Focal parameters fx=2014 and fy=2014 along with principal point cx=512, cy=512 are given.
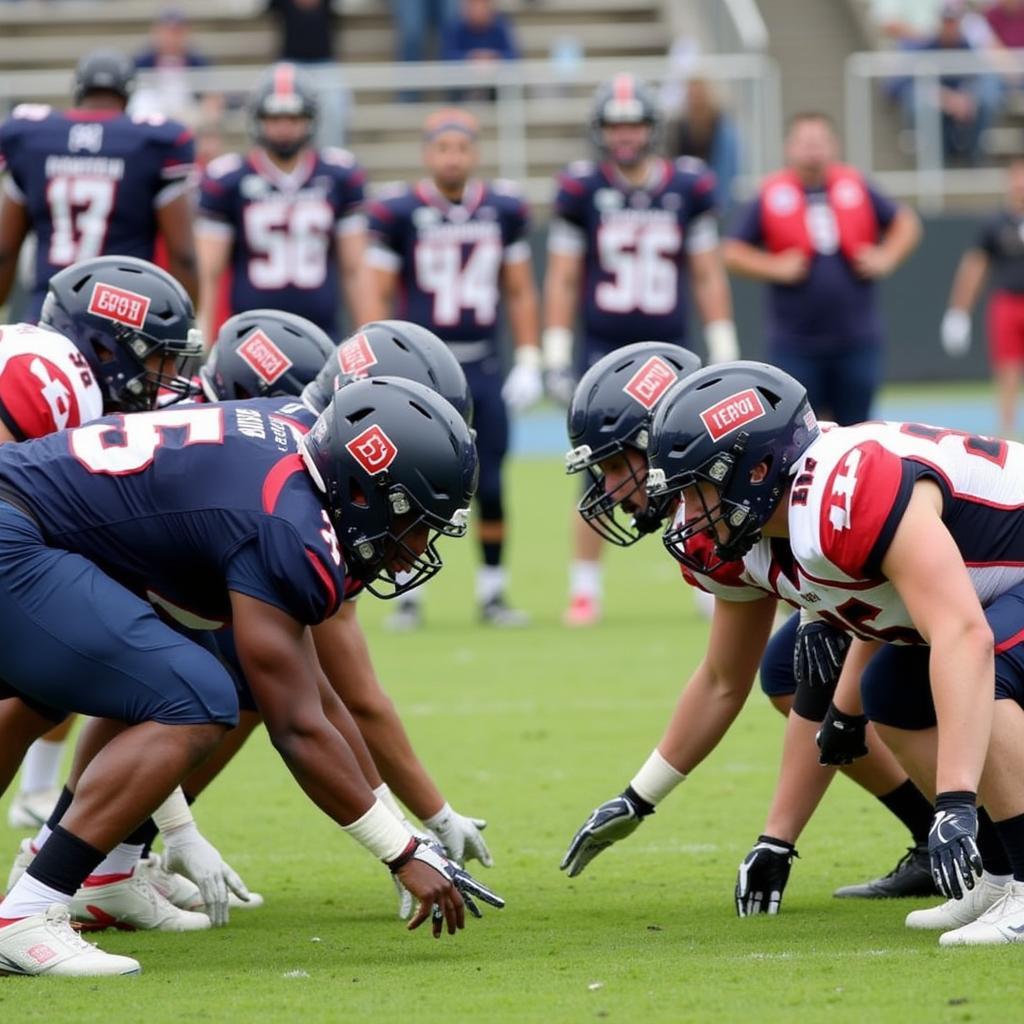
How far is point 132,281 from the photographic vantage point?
17.1 ft

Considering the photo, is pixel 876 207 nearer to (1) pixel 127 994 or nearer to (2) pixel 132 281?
(2) pixel 132 281

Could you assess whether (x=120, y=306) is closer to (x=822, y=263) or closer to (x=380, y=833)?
(x=380, y=833)

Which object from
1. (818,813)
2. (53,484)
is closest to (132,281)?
(53,484)

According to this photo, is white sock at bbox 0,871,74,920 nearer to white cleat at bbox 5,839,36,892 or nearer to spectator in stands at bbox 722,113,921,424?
white cleat at bbox 5,839,36,892

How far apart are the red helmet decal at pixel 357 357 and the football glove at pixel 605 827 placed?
120 centimetres

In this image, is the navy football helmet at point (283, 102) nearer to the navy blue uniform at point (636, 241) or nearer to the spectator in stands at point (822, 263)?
the navy blue uniform at point (636, 241)

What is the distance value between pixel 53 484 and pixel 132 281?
3.53 feet

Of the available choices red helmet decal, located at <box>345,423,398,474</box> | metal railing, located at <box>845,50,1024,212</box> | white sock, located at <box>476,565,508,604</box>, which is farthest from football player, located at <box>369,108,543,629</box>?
metal railing, located at <box>845,50,1024,212</box>

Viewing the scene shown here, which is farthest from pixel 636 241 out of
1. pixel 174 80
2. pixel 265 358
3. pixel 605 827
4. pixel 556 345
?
pixel 174 80

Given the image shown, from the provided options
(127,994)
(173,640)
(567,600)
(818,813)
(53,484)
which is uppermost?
(53,484)

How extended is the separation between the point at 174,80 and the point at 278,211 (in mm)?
9024

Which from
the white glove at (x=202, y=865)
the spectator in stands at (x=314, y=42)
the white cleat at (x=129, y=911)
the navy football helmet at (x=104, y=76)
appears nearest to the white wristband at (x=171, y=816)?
the white glove at (x=202, y=865)

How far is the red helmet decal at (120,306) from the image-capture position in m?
5.16

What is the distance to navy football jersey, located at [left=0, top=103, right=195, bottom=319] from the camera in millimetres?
7691
